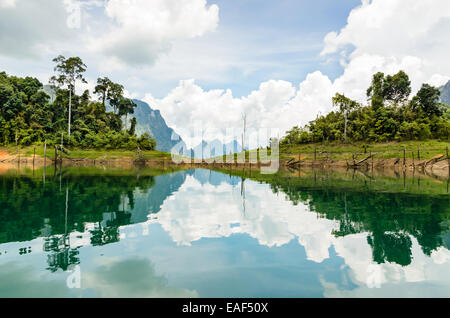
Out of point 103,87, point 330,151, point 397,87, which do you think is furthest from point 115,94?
point 397,87

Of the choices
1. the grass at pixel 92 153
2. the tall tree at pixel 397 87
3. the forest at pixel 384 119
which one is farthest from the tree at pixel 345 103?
the grass at pixel 92 153

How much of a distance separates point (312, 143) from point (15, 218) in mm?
64568

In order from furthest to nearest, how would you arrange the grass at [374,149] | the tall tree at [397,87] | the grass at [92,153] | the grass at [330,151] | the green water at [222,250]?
1. the tall tree at [397,87]
2. the grass at [92,153]
3. the grass at [330,151]
4. the grass at [374,149]
5. the green water at [222,250]

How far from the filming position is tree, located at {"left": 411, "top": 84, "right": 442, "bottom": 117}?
59875mm

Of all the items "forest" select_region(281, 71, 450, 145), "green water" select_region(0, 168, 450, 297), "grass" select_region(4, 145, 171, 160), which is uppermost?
"forest" select_region(281, 71, 450, 145)

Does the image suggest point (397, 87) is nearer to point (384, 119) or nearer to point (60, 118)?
point (384, 119)

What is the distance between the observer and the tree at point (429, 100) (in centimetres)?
5988

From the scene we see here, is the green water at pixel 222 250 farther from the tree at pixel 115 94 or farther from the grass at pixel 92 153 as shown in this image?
the tree at pixel 115 94

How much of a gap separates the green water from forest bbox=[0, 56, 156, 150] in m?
55.8

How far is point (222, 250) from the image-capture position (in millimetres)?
7172

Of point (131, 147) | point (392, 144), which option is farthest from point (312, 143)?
point (131, 147)

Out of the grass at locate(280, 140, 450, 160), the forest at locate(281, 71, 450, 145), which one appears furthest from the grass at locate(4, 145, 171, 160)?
the forest at locate(281, 71, 450, 145)

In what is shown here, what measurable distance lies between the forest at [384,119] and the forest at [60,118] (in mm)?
42584

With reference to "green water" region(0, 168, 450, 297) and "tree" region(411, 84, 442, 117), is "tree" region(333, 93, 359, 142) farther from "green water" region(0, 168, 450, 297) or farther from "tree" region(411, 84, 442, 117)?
"green water" region(0, 168, 450, 297)
